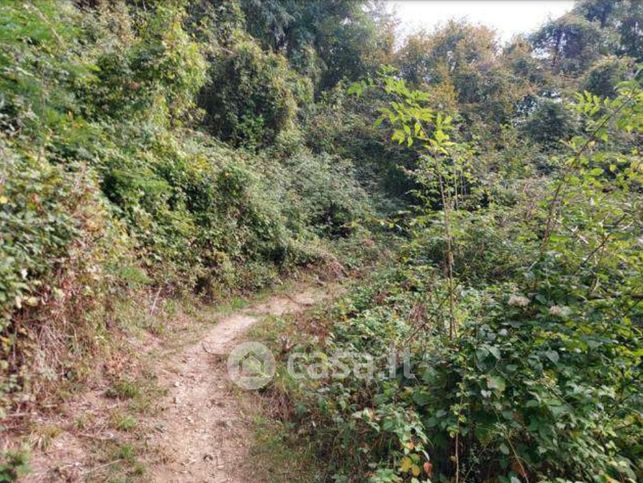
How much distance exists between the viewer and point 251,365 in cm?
481

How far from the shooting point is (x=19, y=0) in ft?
15.5

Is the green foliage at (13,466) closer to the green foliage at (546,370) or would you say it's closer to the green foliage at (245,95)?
the green foliage at (546,370)

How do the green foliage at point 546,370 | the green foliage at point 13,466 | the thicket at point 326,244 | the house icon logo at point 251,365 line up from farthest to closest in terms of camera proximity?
1. the house icon logo at point 251,365
2. the thicket at point 326,244
3. the green foliage at point 546,370
4. the green foliage at point 13,466

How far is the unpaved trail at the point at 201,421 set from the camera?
10.8 ft

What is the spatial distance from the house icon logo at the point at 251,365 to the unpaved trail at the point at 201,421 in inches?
4.4

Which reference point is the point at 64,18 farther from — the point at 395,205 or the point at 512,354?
the point at 395,205

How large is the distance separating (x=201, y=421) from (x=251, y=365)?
1.03 metres

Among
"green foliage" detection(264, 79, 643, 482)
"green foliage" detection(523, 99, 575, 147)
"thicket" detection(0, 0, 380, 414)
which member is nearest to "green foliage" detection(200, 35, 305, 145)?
"thicket" detection(0, 0, 380, 414)

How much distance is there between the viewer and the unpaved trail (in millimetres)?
3285

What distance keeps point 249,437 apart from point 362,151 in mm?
12919

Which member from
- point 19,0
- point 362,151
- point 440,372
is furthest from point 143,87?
point 362,151

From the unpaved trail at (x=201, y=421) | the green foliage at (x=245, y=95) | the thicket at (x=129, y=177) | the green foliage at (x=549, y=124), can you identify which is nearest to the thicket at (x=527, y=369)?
the unpaved trail at (x=201, y=421)

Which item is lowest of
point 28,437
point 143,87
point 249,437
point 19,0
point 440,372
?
point 249,437

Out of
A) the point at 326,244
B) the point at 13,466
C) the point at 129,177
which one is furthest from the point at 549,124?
the point at 13,466
